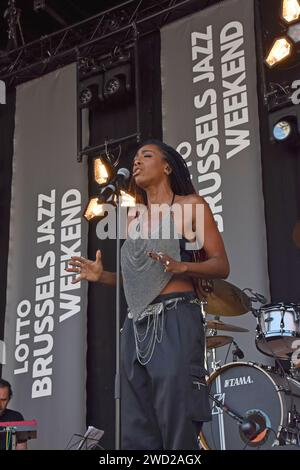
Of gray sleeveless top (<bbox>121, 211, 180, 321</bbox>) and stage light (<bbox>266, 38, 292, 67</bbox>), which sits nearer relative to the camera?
gray sleeveless top (<bbox>121, 211, 180, 321</bbox>)

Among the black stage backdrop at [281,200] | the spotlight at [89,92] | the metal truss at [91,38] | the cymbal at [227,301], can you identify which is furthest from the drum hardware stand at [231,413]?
the metal truss at [91,38]

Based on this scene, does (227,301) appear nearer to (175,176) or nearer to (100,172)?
(175,176)

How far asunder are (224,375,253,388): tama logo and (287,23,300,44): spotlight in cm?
254

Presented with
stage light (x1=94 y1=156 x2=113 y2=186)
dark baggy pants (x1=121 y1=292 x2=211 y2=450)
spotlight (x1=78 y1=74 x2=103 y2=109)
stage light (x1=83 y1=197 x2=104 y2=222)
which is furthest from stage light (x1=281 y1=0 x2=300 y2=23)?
dark baggy pants (x1=121 y1=292 x2=211 y2=450)

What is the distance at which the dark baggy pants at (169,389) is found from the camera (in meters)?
2.06

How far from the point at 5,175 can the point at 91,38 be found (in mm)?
1507

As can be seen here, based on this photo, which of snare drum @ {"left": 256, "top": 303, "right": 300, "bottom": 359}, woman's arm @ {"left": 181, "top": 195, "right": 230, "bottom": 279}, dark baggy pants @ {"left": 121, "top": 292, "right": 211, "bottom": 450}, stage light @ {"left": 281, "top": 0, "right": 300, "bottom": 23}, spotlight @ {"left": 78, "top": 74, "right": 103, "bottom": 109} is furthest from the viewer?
spotlight @ {"left": 78, "top": 74, "right": 103, "bottom": 109}

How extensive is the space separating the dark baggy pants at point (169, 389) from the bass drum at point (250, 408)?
77.2 inches

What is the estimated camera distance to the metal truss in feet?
20.5

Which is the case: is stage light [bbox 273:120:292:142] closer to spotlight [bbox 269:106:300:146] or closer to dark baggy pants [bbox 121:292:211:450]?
spotlight [bbox 269:106:300:146]

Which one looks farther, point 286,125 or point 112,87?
point 112,87

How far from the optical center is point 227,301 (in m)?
3.93

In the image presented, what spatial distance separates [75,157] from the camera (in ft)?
21.1

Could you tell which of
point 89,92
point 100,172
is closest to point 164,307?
point 100,172
